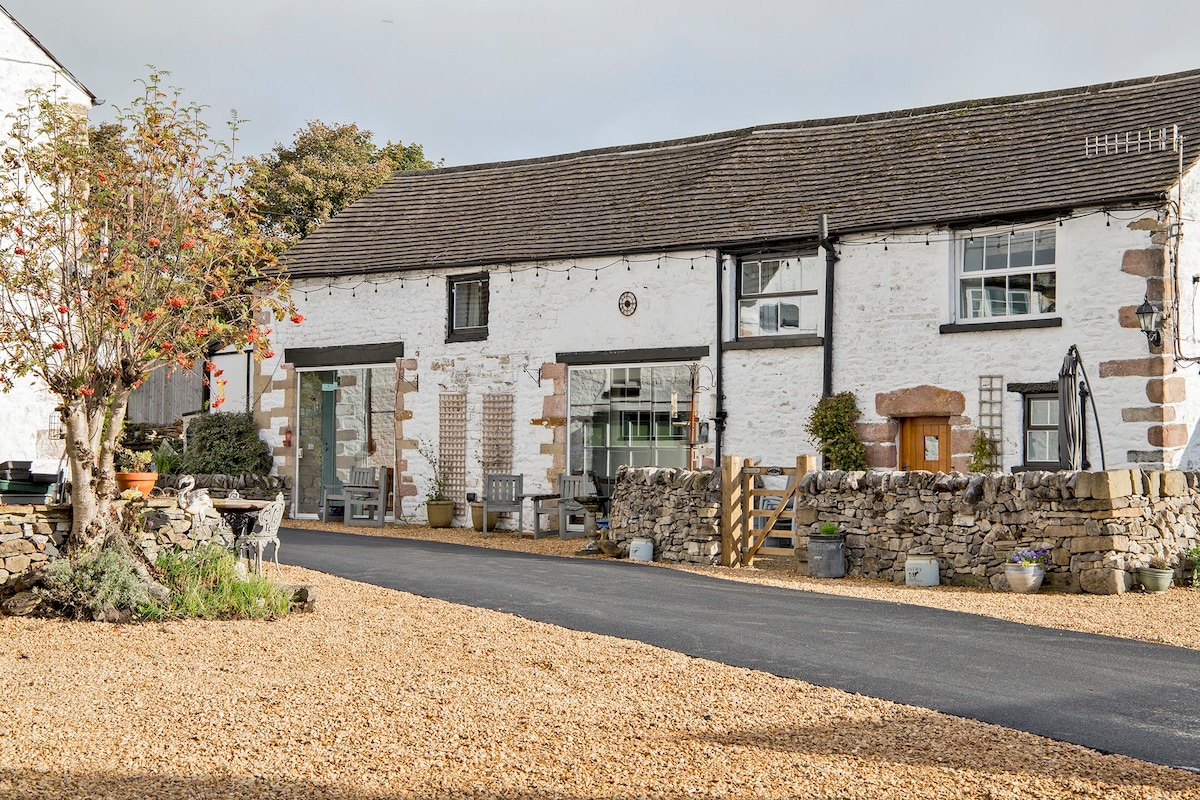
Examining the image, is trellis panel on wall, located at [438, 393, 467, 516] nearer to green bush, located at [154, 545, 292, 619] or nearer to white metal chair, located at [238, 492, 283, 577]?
white metal chair, located at [238, 492, 283, 577]

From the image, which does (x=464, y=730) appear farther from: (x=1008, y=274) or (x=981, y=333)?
(x=1008, y=274)

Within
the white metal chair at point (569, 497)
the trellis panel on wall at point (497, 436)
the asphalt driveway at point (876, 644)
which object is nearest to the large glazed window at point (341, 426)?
the trellis panel on wall at point (497, 436)

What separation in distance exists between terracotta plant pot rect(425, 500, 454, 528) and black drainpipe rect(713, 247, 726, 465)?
461 cm

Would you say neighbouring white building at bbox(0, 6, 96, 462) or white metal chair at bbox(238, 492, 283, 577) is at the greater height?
neighbouring white building at bbox(0, 6, 96, 462)

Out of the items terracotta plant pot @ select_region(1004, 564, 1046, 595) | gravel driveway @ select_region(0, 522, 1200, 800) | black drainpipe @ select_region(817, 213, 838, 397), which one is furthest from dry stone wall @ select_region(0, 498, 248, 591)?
black drainpipe @ select_region(817, 213, 838, 397)

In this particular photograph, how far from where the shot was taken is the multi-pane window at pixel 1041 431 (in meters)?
15.2

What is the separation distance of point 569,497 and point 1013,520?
23.8ft

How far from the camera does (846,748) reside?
5.96m

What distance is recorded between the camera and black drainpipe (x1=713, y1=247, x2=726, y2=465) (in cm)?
1744

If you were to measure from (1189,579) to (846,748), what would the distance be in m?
8.82

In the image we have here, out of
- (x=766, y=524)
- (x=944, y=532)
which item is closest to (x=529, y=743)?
(x=944, y=532)

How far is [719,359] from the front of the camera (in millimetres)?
17516

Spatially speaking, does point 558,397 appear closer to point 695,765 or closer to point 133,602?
point 133,602

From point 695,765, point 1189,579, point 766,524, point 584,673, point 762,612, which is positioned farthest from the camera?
point 766,524
